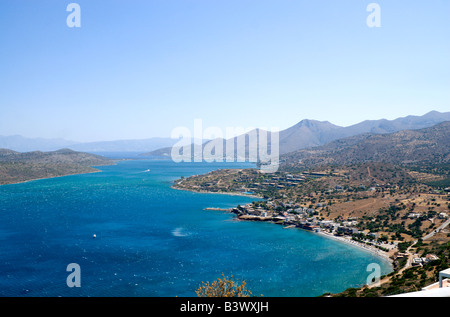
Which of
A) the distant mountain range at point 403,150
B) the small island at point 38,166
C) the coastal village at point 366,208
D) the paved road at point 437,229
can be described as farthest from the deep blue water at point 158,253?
the distant mountain range at point 403,150

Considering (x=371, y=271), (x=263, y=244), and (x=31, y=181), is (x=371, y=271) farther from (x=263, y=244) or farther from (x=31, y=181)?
(x=31, y=181)

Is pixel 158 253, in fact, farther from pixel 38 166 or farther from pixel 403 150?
pixel 38 166

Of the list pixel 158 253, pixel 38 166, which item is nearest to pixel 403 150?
pixel 158 253

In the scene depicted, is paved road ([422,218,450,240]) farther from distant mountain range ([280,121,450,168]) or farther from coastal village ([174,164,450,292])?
distant mountain range ([280,121,450,168])

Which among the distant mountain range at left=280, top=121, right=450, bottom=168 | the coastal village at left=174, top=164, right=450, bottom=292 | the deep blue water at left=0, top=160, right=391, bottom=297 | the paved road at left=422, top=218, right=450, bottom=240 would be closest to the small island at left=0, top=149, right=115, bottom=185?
the deep blue water at left=0, top=160, right=391, bottom=297

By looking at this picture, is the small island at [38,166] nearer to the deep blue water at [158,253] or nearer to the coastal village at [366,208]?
the deep blue water at [158,253]
